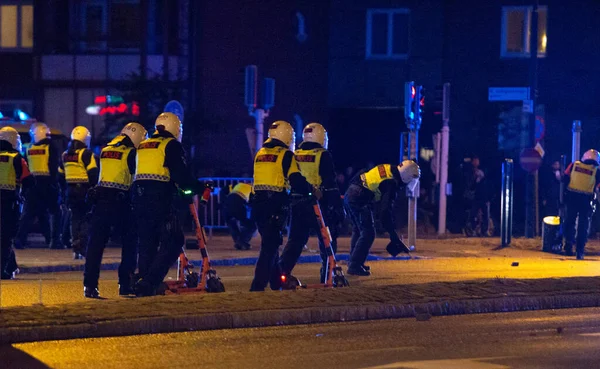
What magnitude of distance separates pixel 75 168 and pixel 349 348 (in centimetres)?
751

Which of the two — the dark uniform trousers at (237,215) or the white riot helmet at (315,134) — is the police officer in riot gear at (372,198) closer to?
the white riot helmet at (315,134)

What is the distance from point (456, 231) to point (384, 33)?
8308 millimetres

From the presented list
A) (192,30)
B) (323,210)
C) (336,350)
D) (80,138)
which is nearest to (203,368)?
(336,350)

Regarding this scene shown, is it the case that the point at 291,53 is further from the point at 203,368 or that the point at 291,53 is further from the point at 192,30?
the point at 203,368

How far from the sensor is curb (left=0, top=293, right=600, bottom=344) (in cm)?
886

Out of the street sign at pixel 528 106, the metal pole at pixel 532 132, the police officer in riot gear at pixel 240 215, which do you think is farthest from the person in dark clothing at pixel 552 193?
the police officer in riot gear at pixel 240 215

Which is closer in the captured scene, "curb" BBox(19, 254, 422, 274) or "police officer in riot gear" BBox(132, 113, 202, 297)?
"police officer in riot gear" BBox(132, 113, 202, 297)

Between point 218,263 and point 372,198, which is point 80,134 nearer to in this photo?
point 218,263

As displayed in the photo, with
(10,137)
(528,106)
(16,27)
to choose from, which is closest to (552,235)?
(528,106)

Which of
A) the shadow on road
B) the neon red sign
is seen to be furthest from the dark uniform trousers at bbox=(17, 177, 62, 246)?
the shadow on road

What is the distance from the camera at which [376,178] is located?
44.5 feet

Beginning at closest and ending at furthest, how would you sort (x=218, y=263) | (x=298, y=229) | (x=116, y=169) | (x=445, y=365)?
(x=445, y=365) → (x=116, y=169) → (x=298, y=229) → (x=218, y=263)

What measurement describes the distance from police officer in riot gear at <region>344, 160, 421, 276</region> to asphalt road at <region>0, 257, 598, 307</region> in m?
0.48

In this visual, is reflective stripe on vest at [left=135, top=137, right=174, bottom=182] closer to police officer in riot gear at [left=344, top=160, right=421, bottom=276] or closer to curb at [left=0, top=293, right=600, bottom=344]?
curb at [left=0, top=293, right=600, bottom=344]
